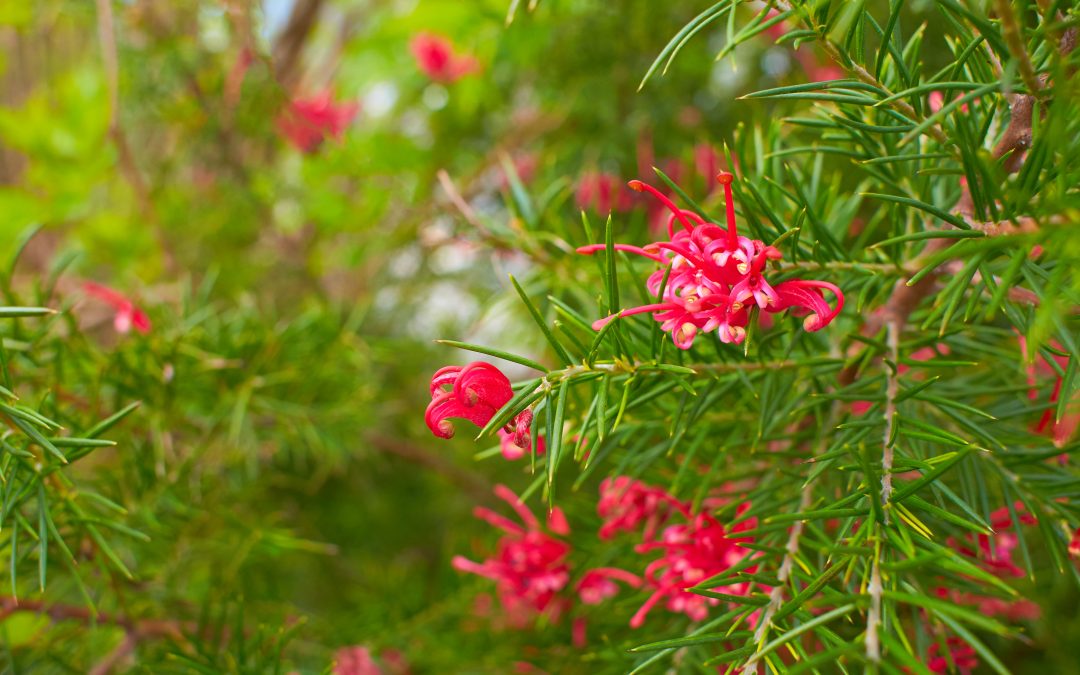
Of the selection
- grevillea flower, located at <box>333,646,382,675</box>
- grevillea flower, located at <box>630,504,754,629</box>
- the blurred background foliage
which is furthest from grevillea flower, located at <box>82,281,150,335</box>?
Answer: grevillea flower, located at <box>630,504,754,629</box>

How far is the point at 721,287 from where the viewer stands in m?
0.28

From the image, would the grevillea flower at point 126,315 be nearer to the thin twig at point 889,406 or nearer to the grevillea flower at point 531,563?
the grevillea flower at point 531,563

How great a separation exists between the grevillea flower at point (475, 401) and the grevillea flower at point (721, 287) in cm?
4

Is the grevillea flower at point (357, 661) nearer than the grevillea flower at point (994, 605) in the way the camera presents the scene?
No

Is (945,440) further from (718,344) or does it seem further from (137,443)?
(137,443)

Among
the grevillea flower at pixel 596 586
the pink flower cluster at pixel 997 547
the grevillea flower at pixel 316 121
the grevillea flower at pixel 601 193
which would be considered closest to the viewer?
the pink flower cluster at pixel 997 547

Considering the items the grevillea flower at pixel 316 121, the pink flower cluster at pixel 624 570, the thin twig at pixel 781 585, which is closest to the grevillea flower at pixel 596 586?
the pink flower cluster at pixel 624 570

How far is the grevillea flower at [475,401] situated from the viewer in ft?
0.93

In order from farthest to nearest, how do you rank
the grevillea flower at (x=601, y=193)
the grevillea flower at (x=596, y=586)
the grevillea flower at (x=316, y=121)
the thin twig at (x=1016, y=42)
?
the grevillea flower at (x=316, y=121)
the grevillea flower at (x=601, y=193)
the grevillea flower at (x=596, y=586)
the thin twig at (x=1016, y=42)

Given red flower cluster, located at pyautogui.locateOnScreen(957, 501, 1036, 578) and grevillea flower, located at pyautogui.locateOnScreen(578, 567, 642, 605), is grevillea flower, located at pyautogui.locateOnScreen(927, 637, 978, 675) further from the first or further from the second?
grevillea flower, located at pyautogui.locateOnScreen(578, 567, 642, 605)

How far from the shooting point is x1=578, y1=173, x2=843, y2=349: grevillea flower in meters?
0.27

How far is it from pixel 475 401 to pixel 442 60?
83 cm

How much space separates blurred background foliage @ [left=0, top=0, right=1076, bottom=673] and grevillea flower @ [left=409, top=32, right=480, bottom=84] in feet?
0.08

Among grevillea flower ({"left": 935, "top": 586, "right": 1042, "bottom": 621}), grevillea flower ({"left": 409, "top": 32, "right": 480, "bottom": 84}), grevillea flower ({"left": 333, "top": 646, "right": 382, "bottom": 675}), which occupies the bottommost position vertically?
grevillea flower ({"left": 333, "top": 646, "right": 382, "bottom": 675})
